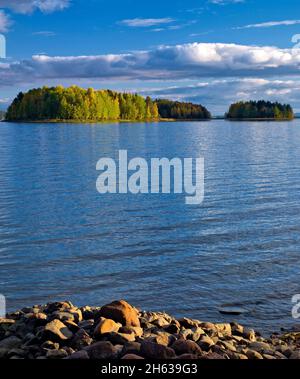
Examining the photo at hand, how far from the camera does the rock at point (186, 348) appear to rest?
11.9 m

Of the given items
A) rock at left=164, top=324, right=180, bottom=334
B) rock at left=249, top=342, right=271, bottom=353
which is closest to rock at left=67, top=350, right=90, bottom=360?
rock at left=164, top=324, right=180, bottom=334

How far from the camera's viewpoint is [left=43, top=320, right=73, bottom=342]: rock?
12555 mm

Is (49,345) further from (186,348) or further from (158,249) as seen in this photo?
(158,249)

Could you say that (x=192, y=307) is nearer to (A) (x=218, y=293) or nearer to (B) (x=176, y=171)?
(A) (x=218, y=293)

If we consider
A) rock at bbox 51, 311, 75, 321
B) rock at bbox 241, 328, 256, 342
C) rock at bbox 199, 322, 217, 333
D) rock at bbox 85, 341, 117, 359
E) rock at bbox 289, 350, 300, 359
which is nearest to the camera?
rock at bbox 85, 341, 117, 359

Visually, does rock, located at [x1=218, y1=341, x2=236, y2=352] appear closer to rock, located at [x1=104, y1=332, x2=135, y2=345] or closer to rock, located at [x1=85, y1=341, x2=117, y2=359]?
rock, located at [x1=104, y1=332, x2=135, y2=345]

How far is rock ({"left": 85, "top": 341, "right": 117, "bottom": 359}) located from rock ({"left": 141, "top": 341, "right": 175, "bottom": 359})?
1.97ft

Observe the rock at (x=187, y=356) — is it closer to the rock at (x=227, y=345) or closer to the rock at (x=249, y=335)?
the rock at (x=227, y=345)

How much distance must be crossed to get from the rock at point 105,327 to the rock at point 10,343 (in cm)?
174

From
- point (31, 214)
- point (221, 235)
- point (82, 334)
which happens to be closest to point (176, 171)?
point (31, 214)

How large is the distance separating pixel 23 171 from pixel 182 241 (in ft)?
112

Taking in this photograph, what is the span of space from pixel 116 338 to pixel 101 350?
2.58 feet

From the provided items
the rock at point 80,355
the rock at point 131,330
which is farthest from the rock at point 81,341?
the rock at point 131,330

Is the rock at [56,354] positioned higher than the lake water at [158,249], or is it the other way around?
the rock at [56,354]
